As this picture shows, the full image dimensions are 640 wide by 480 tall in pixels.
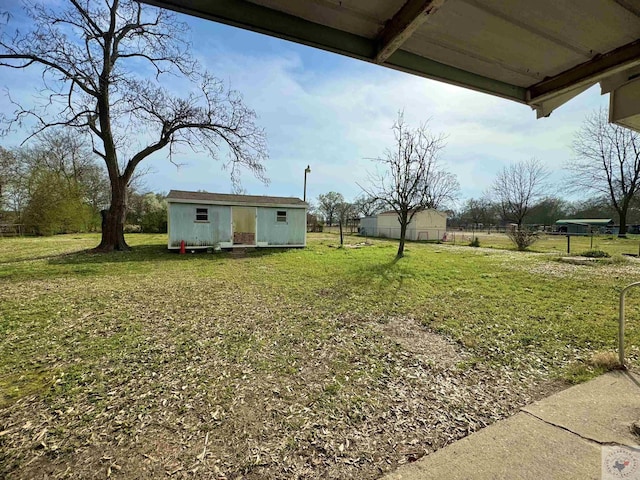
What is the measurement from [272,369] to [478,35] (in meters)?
3.25

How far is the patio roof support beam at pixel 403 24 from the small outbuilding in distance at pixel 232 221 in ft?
38.5

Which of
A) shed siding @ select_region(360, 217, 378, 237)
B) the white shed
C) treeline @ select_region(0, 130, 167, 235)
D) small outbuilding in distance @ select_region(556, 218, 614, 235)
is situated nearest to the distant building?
the white shed

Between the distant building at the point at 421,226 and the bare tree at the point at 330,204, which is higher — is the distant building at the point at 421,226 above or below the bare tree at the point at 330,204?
below

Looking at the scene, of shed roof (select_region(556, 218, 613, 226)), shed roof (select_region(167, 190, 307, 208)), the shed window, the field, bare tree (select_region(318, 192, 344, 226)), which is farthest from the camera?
bare tree (select_region(318, 192, 344, 226))

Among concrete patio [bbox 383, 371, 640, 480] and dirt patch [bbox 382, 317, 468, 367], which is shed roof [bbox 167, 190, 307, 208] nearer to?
dirt patch [bbox 382, 317, 468, 367]

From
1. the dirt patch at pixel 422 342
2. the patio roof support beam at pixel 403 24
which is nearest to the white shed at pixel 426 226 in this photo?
the dirt patch at pixel 422 342

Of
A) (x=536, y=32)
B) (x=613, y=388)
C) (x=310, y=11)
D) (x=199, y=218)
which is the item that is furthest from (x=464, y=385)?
(x=199, y=218)

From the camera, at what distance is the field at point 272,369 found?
→ 189 cm

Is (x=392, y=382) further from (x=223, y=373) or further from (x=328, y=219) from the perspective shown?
(x=328, y=219)

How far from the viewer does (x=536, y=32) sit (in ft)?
5.13

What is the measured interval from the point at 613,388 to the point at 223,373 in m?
3.61

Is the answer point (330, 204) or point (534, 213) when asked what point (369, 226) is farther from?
point (534, 213)

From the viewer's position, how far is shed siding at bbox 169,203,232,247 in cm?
1185

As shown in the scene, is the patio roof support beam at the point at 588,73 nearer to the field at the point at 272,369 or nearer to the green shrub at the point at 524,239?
the field at the point at 272,369
